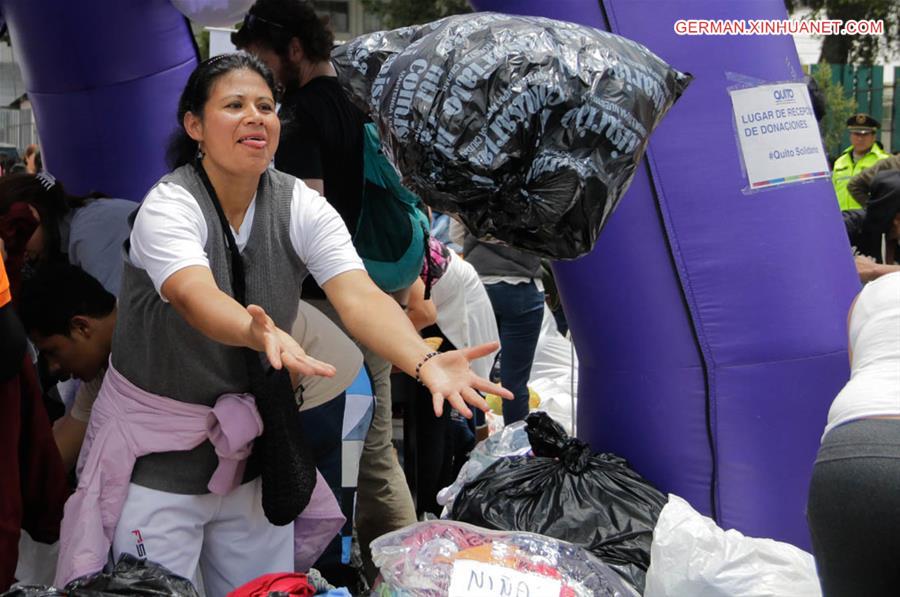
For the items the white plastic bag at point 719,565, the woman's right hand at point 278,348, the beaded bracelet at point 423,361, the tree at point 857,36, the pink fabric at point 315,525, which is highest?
the woman's right hand at point 278,348

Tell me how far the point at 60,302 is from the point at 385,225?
3.08ft

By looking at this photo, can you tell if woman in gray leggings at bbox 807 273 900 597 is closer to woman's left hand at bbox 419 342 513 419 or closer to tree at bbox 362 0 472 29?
woman's left hand at bbox 419 342 513 419

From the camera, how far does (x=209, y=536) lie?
110 inches

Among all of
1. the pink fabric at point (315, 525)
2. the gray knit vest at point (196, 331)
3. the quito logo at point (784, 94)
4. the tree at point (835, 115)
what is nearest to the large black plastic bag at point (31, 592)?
the gray knit vest at point (196, 331)

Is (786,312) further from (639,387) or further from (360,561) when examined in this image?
(360,561)

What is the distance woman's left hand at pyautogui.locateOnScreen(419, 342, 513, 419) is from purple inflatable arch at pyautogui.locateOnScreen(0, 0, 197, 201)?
2566 millimetres

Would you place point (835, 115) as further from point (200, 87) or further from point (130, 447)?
point (130, 447)

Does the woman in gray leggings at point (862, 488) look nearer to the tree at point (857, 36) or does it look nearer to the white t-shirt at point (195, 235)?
the white t-shirt at point (195, 235)

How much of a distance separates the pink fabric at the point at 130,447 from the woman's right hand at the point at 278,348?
46cm

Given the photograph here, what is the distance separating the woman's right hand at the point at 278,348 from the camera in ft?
6.81

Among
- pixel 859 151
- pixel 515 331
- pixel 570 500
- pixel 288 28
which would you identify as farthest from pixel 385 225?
pixel 859 151

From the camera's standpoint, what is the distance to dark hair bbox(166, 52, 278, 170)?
8.77 ft

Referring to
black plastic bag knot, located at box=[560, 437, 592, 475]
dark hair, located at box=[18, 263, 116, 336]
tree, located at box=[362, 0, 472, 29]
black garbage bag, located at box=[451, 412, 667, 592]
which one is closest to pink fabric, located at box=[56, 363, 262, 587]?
dark hair, located at box=[18, 263, 116, 336]

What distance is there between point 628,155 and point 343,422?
122 cm
